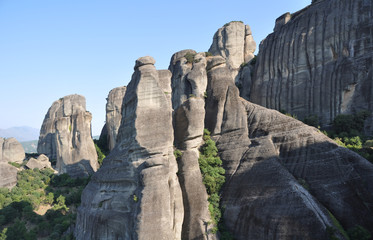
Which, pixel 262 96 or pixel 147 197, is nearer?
pixel 147 197

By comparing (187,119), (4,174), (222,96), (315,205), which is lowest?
(4,174)

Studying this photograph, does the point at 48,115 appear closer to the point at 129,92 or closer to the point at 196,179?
the point at 129,92

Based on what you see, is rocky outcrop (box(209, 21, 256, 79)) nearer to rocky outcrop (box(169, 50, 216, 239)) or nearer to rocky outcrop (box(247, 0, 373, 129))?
rocky outcrop (box(247, 0, 373, 129))

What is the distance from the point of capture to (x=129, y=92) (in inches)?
907

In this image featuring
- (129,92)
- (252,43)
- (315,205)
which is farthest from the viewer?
(252,43)

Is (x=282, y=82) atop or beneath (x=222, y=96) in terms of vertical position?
atop

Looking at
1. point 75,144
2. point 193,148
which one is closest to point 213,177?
point 193,148

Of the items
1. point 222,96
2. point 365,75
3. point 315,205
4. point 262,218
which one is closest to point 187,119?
point 222,96

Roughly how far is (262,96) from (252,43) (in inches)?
774

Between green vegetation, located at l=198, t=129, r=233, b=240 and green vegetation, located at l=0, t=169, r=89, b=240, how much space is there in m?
14.7

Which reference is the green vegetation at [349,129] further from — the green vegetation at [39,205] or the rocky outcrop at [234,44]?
the green vegetation at [39,205]

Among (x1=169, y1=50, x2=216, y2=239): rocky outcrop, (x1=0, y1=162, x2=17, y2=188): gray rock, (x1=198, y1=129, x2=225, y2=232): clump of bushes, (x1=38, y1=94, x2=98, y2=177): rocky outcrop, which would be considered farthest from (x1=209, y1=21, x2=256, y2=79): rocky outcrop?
(x1=0, y1=162, x2=17, y2=188): gray rock

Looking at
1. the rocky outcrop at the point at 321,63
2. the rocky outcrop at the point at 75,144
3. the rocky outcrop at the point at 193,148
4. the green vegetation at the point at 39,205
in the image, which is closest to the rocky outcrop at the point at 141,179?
the rocky outcrop at the point at 193,148

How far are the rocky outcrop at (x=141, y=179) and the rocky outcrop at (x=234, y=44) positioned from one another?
124 feet
